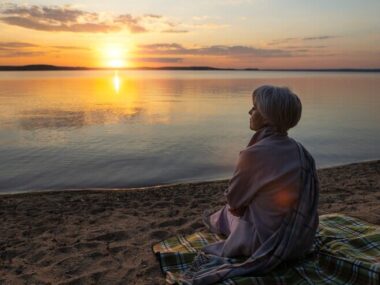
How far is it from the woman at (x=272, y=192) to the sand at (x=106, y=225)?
1.08 metres

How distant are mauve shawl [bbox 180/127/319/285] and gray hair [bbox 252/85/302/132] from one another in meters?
0.12

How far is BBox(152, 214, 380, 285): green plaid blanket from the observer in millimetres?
3869

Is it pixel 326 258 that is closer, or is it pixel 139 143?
pixel 326 258

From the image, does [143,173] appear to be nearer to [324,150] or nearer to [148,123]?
[324,150]

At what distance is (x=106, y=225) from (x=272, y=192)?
11.2 ft

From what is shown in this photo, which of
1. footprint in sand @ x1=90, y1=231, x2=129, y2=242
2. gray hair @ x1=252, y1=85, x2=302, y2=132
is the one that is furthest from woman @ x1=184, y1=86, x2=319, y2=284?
footprint in sand @ x1=90, y1=231, x2=129, y2=242

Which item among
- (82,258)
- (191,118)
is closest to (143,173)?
(82,258)

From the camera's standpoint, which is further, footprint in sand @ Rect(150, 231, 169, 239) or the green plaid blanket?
footprint in sand @ Rect(150, 231, 169, 239)

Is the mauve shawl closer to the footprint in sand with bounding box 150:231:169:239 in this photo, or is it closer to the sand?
the sand

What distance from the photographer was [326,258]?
13.8 feet

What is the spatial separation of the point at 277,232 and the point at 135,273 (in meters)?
1.68

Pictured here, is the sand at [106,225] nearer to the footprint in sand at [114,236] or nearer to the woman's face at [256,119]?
the footprint in sand at [114,236]

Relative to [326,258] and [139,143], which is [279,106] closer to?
[326,258]

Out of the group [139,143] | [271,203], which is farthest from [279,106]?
[139,143]
